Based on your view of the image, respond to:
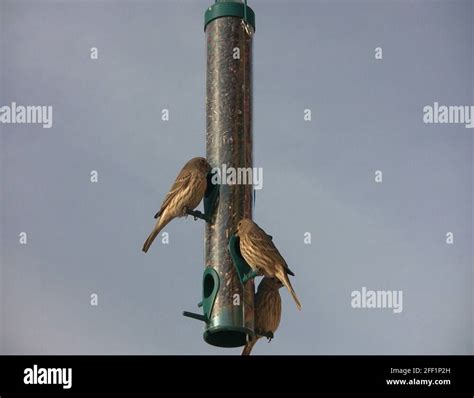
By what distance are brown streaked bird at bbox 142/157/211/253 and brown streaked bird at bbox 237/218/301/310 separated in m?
1.09

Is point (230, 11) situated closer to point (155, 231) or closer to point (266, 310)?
point (155, 231)

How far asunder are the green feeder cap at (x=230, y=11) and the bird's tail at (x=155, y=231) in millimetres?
3250

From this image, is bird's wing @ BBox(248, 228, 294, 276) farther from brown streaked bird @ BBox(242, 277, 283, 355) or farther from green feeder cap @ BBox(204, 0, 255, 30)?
green feeder cap @ BBox(204, 0, 255, 30)

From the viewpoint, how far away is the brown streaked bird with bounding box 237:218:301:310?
17000mm

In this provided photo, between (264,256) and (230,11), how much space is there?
4077 millimetres

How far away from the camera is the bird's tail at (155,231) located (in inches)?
706

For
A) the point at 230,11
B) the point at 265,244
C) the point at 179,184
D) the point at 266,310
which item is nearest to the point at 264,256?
the point at 265,244

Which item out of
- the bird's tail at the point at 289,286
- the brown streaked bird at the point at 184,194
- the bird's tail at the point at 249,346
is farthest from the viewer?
the brown streaked bird at the point at 184,194

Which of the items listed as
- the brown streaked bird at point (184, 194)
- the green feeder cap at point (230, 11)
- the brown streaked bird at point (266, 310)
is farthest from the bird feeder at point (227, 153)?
the brown streaked bird at point (184, 194)

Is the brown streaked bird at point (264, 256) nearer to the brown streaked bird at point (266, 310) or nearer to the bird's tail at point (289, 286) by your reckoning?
the bird's tail at point (289, 286)
